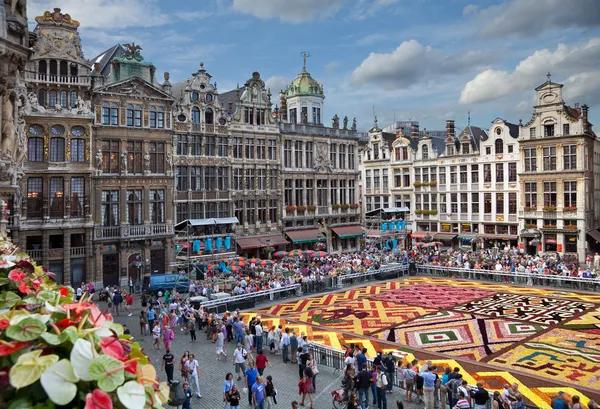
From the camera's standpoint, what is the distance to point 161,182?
4028cm

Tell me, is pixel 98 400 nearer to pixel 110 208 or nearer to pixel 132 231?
pixel 132 231

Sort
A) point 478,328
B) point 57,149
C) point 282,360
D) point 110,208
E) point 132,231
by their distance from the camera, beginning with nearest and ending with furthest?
1. point 282,360
2. point 478,328
3. point 57,149
4. point 110,208
5. point 132,231

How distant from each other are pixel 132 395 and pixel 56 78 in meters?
37.1

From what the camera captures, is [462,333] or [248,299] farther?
[248,299]

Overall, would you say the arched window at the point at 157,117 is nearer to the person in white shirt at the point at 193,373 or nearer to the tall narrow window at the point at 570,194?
the person in white shirt at the point at 193,373

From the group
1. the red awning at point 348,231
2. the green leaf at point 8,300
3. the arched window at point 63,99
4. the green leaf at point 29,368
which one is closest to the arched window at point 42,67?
the arched window at point 63,99

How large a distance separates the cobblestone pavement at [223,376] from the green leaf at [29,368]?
507 inches

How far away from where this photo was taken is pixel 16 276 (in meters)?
5.64

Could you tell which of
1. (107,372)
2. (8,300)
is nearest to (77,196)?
(8,300)

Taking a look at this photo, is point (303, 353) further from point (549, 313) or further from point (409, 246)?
point (409, 246)

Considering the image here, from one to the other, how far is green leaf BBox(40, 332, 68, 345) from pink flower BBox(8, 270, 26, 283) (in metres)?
2.52

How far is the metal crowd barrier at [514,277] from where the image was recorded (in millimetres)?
32094

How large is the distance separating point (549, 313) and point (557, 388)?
1095 cm

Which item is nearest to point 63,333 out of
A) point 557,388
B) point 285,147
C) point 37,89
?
point 557,388
